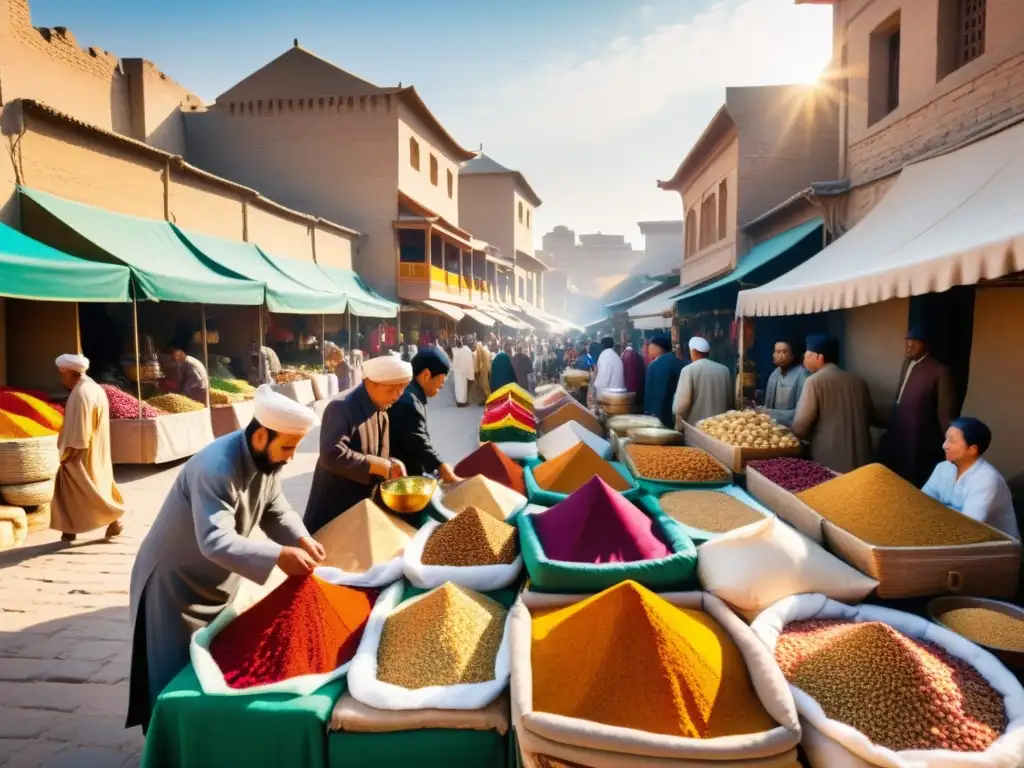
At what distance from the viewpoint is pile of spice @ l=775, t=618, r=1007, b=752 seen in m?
1.59

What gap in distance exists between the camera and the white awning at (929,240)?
118 inches

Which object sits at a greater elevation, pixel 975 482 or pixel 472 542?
pixel 975 482

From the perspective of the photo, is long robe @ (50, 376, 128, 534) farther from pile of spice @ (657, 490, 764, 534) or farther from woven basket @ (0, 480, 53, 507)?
pile of spice @ (657, 490, 764, 534)

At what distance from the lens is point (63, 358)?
4562 mm

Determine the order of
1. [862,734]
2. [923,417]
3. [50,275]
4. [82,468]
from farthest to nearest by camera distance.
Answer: [50,275]
[82,468]
[923,417]
[862,734]

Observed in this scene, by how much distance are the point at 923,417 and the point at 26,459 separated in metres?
6.51

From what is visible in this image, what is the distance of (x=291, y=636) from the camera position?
6.52 feet

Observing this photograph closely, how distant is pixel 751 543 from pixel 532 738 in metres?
1.14

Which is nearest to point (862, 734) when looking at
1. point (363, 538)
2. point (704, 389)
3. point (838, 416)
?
point (363, 538)

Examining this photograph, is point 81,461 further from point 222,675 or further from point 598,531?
point 598,531

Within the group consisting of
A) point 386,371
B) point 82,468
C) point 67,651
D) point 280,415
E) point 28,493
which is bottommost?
point 67,651

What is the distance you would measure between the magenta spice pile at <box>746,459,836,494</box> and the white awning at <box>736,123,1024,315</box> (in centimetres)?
105

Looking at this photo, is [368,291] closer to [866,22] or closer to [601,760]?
[866,22]

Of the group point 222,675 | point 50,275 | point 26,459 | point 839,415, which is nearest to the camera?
point 222,675
